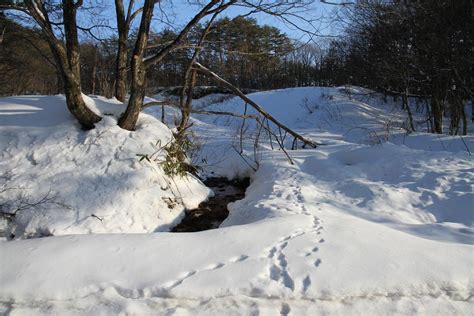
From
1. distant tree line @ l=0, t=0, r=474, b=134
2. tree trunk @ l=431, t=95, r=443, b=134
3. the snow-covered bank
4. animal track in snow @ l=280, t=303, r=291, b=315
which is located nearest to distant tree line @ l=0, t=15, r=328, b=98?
distant tree line @ l=0, t=0, r=474, b=134

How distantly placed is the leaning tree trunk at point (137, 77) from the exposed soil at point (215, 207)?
67.8 inches

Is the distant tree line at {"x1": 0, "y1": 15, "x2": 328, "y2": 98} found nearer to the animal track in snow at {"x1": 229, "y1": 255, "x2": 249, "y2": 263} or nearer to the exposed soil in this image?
the exposed soil

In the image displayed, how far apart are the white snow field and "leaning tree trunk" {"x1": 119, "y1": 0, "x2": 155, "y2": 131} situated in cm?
25

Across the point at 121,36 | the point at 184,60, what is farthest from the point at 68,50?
the point at 184,60

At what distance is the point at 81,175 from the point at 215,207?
207 cm

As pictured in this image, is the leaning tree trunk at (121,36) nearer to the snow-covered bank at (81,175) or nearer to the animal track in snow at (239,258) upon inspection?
the snow-covered bank at (81,175)

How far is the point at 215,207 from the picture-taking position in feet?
18.8

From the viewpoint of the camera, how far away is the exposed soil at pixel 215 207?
4982mm

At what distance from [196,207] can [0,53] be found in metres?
13.5

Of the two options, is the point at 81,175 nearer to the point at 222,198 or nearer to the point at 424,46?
the point at 222,198

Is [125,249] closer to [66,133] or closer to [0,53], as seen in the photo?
[66,133]

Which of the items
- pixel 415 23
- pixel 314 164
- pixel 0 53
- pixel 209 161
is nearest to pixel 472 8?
pixel 415 23

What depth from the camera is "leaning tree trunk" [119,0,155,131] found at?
217 inches

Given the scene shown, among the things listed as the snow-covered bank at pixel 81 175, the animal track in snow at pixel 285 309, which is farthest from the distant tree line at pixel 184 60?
the animal track in snow at pixel 285 309
